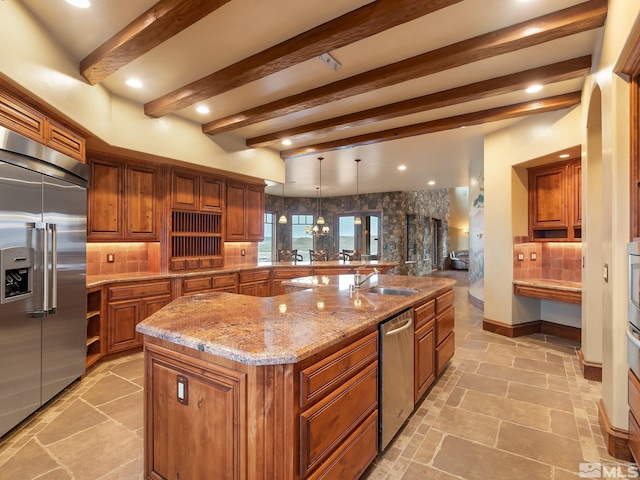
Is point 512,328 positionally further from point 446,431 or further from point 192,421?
point 192,421

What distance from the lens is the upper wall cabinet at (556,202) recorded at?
13.2 feet

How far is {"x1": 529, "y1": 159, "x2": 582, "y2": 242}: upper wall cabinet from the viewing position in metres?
4.01

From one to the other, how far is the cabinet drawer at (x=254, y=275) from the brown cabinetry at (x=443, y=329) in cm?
310

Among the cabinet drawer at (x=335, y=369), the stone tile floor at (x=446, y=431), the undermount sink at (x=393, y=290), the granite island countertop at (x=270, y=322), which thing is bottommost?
the stone tile floor at (x=446, y=431)

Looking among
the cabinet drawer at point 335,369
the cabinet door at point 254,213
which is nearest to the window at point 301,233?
the cabinet door at point 254,213

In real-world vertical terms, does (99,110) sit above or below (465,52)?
below

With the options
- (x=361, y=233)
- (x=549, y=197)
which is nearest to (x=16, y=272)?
(x=549, y=197)

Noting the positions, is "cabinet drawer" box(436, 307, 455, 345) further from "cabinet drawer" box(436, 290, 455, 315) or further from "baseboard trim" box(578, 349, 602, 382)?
"baseboard trim" box(578, 349, 602, 382)

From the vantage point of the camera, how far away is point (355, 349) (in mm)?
1667

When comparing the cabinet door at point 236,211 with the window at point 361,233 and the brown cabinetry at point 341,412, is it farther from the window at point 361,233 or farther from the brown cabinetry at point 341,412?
the window at point 361,233

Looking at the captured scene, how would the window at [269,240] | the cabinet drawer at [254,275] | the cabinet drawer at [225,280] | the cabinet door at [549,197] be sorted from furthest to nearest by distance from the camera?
1. the window at [269,240]
2. the cabinet drawer at [254,275]
3. the cabinet drawer at [225,280]
4. the cabinet door at [549,197]

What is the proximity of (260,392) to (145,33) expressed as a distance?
2.44 m

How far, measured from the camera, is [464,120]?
3955 mm

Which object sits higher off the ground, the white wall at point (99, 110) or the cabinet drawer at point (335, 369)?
the white wall at point (99, 110)
